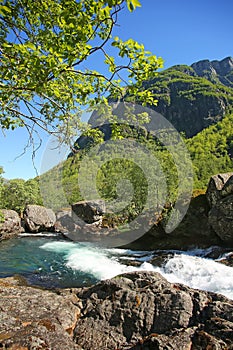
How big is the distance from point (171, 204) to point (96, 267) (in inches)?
340

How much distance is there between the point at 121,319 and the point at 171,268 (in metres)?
8.39

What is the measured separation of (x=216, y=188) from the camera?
1524 cm

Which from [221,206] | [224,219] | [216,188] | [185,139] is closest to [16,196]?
[216,188]

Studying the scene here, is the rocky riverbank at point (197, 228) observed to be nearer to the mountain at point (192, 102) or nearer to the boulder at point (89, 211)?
the boulder at point (89, 211)

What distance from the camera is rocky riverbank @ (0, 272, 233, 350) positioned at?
295 centimetres

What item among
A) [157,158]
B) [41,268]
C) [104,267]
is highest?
[157,158]

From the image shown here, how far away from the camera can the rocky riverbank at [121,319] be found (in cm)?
295

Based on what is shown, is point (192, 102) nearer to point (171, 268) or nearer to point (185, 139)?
point (185, 139)

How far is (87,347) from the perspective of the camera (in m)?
3.28

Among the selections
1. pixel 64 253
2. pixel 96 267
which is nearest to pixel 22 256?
pixel 64 253

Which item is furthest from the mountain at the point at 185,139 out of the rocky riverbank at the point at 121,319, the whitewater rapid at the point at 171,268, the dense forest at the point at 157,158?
the whitewater rapid at the point at 171,268

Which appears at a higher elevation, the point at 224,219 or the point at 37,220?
the point at 37,220

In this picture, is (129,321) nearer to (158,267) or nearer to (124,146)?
(158,267)

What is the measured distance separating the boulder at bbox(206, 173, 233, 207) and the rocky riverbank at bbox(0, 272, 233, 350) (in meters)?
12.1
